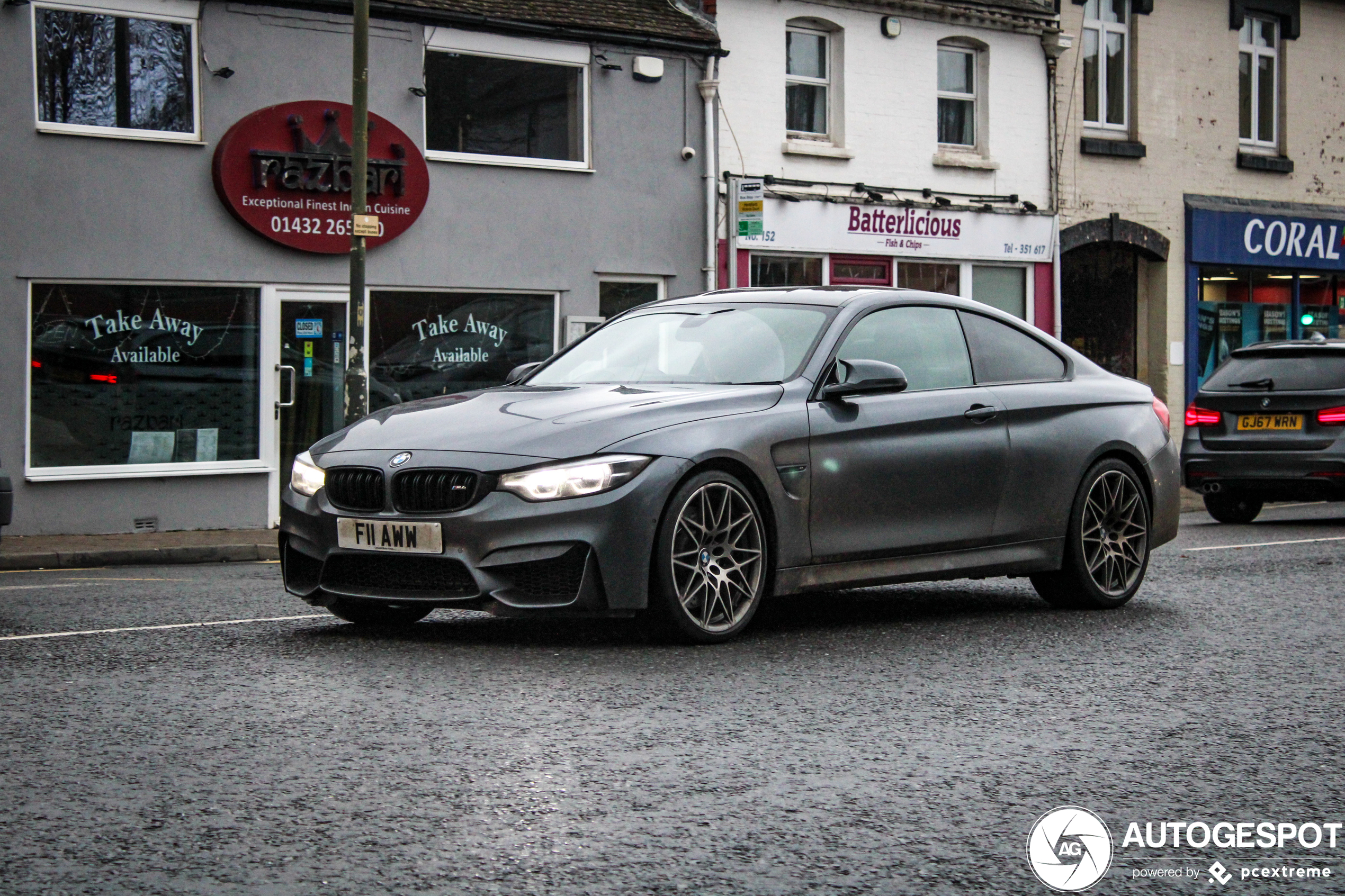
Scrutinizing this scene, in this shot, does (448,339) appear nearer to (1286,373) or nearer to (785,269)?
(785,269)

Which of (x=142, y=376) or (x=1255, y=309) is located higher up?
(x=1255, y=309)

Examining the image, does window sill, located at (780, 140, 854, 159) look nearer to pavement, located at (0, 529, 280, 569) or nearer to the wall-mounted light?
the wall-mounted light

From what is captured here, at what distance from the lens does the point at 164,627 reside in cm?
803

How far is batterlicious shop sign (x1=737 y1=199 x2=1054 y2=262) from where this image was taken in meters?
21.3

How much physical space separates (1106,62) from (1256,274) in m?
4.50

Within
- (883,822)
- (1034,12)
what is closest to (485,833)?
(883,822)

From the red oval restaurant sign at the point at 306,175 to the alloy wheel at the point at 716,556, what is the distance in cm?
1019

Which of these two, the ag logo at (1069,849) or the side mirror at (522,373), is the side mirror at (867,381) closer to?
the side mirror at (522,373)

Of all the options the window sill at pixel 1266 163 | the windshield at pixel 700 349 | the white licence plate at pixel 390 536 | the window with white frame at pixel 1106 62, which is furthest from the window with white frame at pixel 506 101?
the white licence plate at pixel 390 536

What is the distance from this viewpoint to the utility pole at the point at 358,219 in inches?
627

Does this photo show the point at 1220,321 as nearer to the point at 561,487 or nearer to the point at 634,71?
the point at 634,71

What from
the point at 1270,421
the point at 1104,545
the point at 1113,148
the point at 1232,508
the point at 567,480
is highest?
the point at 1113,148

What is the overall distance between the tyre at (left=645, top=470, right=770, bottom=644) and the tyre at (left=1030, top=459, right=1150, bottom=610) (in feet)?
6.72

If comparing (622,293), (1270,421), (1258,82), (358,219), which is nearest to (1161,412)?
(1270,421)
